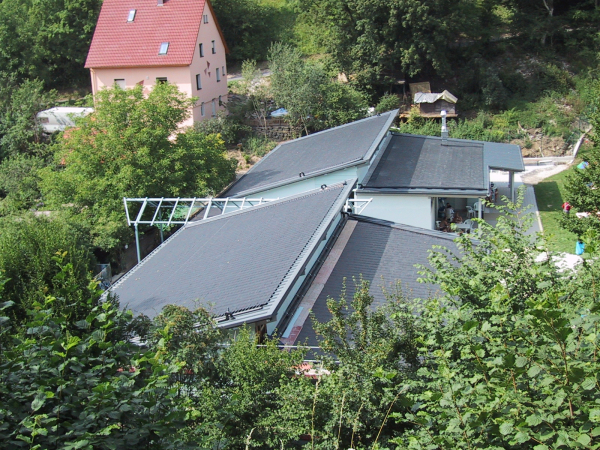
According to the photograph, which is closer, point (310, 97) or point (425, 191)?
point (425, 191)

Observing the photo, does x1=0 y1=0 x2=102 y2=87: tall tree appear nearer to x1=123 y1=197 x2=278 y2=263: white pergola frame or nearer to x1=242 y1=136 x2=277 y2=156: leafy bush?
x1=242 y1=136 x2=277 y2=156: leafy bush

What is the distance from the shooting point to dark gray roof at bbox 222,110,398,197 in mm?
19031

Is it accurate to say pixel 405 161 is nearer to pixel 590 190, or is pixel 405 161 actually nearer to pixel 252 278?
pixel 590 190

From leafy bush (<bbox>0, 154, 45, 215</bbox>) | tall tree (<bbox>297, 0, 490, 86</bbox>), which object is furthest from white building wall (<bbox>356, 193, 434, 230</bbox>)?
tall tree (<bbox>297, 0, 490, 86</bbox>)

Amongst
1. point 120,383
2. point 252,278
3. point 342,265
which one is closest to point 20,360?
point 120,383

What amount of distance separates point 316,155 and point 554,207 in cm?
898

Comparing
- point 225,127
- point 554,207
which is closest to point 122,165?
point 225,127

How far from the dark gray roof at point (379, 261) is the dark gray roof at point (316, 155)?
191 inches

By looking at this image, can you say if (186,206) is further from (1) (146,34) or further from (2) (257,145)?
(1) (146,34)

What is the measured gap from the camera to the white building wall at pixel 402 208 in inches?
736

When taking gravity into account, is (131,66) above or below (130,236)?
above

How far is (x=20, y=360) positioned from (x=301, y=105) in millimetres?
28029

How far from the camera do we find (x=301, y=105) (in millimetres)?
32281

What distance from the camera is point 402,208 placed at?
18797mm
